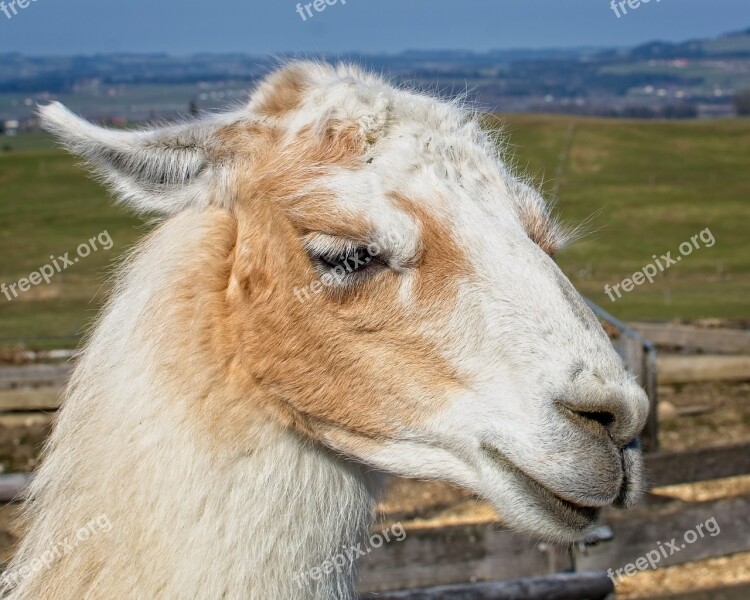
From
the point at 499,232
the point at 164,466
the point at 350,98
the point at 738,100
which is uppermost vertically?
the point at 350,98

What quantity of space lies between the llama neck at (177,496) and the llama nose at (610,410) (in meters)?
0.97

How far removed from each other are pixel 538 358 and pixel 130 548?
155 centimetres

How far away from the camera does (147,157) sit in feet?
9.94

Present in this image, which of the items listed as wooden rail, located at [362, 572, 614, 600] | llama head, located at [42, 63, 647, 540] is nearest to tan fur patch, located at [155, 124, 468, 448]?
llama head, located at [42, 63, 647, 540]

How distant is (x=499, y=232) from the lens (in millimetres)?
2812

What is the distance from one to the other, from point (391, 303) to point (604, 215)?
37.0 m

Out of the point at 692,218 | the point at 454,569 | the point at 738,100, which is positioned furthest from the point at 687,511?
the point at 738,100

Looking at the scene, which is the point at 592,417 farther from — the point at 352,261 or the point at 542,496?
the point at 352,261

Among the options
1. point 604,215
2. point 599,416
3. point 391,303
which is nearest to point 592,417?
point 599,416

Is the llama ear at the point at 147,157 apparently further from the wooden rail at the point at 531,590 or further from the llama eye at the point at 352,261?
the wooden rail at the point at 531,590

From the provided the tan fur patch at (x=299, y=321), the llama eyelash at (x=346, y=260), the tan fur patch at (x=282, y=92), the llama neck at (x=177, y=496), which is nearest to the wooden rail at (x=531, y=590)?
the llama neck at (x=177, y=496)

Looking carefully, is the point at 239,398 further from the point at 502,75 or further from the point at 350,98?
the point at 502,75

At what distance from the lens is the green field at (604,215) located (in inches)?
942

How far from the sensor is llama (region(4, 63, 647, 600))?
266 centimetres
